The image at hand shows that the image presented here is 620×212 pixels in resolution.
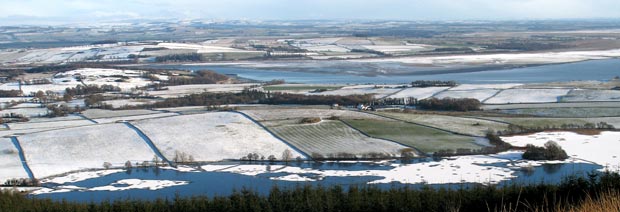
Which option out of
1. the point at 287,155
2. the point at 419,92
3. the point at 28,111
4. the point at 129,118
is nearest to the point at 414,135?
the point at 287,155

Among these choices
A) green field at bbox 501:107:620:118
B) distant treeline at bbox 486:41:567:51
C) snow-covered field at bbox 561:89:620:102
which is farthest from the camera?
distant treeline at bbox 486:41:567:51

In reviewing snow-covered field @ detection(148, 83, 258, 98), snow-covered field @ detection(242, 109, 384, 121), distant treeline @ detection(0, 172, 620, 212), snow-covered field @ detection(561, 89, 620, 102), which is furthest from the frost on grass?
snow-covered field @ detection(148, 83, 258, 98)

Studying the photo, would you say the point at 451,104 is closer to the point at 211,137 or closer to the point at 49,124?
the point at 211,137

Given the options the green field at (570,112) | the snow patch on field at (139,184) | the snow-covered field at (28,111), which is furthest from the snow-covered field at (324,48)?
the snow patch on field at (139,184)

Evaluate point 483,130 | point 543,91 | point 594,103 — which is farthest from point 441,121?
point 543,91

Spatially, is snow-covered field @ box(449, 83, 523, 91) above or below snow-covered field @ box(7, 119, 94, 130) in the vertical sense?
above

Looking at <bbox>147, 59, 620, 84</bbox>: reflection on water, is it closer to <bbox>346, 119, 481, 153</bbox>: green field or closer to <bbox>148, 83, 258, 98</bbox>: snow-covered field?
<bbox>148, 83, 258, 98</bbox>: snow-covered field

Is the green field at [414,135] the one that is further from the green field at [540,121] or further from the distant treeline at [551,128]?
the green field at [540,121]
